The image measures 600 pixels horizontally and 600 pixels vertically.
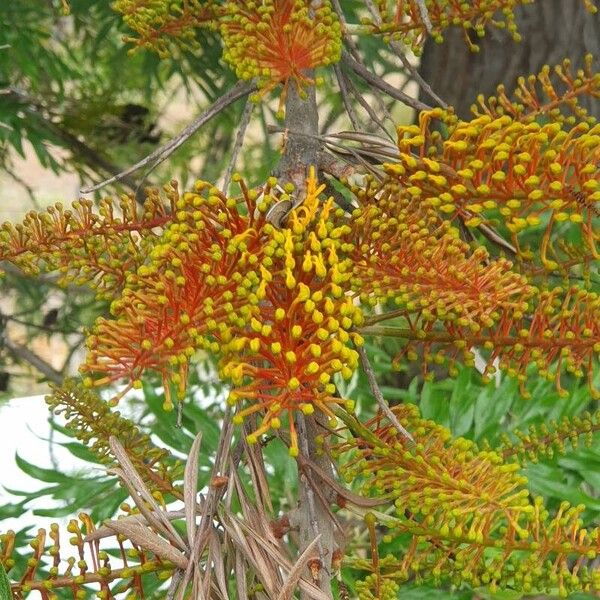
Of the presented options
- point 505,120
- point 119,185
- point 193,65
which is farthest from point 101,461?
point 119,185

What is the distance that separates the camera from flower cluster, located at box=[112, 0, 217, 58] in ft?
1.79

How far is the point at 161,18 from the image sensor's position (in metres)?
0.56

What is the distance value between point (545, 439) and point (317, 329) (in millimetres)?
226

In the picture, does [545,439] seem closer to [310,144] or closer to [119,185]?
[310,144]

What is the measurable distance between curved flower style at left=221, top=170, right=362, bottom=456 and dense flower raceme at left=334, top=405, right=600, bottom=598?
0.08m

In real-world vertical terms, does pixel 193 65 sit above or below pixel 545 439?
above

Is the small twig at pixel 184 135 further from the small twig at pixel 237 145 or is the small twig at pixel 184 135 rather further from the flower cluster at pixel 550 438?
the flower cluster at pixel 550 438

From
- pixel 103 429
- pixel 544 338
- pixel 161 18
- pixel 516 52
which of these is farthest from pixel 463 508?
pixel 516 52

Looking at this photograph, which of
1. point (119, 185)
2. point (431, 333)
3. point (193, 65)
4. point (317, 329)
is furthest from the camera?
point (119, 185)

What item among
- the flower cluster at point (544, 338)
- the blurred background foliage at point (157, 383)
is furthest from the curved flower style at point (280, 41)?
the blurred background foliage at point (157, 383)

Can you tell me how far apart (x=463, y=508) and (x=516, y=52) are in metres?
0.98

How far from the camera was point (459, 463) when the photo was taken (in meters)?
0.49

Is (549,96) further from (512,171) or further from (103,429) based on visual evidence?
(103,429)

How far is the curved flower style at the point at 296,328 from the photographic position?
40 cm
